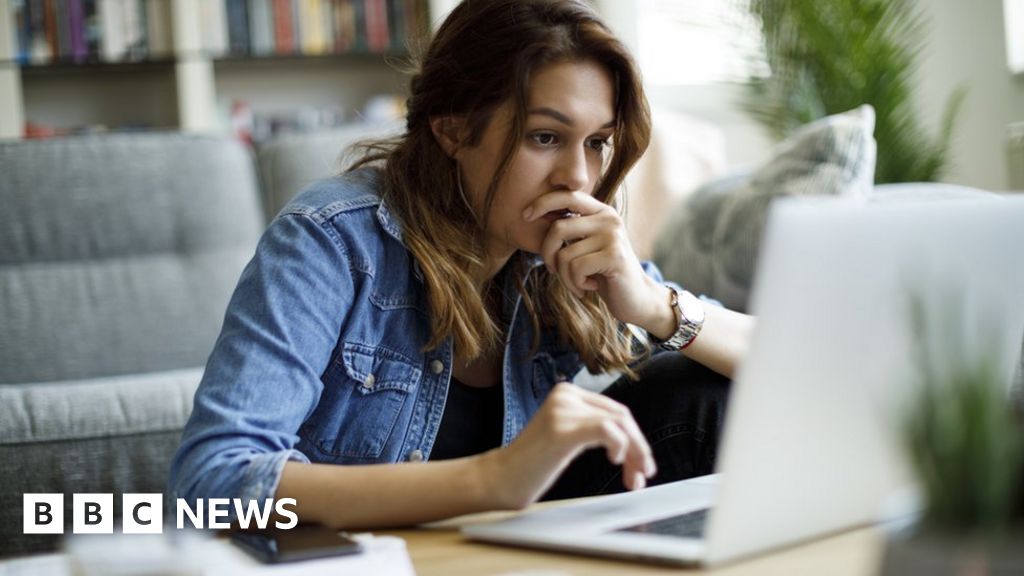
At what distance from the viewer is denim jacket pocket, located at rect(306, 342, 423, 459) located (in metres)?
1.24

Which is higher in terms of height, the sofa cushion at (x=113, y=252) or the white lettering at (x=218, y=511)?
the white lettering at (x=218, y=511)

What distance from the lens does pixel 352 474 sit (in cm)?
97

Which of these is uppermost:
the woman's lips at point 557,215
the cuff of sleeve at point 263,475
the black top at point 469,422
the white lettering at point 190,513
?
the woman's lips at point 557,215

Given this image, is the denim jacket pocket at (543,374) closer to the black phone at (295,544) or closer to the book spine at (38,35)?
the black phone at (295,544)

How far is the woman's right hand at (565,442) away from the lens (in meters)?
0.86

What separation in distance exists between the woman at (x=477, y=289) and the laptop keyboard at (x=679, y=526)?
0.67 ft

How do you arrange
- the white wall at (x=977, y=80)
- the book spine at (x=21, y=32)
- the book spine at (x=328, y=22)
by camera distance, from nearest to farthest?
1. the white wall at (x=977, y=80)
2. the book spine at (x=21, y=32)
3. the book spine at (x=328, y=22)

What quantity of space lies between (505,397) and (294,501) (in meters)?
0.48

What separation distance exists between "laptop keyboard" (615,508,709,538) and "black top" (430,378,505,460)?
545mm

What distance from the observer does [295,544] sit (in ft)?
2.76

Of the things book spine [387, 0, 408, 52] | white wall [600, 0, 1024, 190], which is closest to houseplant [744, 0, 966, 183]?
white wall [600, 0, 1024, 190]

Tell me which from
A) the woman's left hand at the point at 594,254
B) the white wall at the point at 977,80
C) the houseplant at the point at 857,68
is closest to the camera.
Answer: the woman's left hand at the point at 594,254

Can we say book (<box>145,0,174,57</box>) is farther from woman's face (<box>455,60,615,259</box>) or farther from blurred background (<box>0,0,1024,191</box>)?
woman's face (<box>455,60,615,259</box>)

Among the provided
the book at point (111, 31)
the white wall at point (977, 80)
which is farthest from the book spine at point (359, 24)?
the white wall at point (977, 80)
